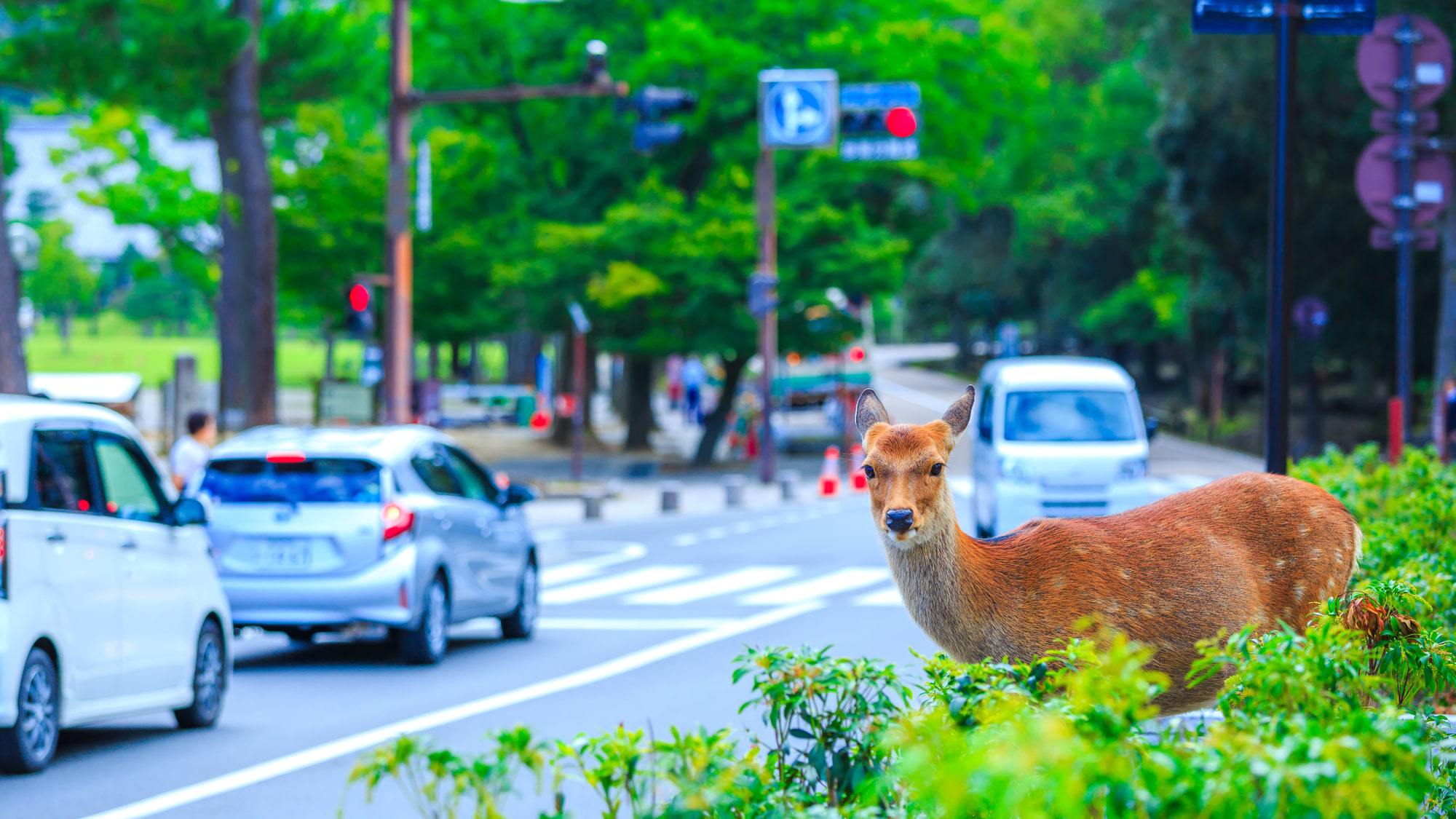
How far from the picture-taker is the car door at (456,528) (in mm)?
14922

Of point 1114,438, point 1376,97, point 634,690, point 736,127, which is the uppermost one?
point 736,127

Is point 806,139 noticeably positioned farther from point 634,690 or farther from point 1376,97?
point 634,690

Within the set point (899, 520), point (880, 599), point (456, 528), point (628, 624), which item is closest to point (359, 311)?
point (628, 624)

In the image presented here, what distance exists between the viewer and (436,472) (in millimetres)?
15383

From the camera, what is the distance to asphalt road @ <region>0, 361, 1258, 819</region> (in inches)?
366

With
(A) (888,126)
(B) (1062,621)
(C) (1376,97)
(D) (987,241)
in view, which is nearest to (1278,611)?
(B) (1062,621)

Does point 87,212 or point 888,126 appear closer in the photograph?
point 888,126

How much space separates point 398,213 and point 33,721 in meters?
15.4

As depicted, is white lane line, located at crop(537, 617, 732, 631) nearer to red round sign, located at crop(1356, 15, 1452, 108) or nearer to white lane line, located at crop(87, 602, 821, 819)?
white lane line, located at crop(87, 602, 821, 819)

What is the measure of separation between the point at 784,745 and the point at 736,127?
38209mm

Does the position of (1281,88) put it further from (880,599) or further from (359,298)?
(359,298)

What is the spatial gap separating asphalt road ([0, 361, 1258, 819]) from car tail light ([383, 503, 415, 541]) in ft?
3.43

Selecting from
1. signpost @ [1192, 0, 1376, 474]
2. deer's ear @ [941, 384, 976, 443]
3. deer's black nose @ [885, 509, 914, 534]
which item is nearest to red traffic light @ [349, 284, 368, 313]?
signpost @ [1192, 0, 1376, 474]

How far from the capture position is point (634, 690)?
41.6ft
